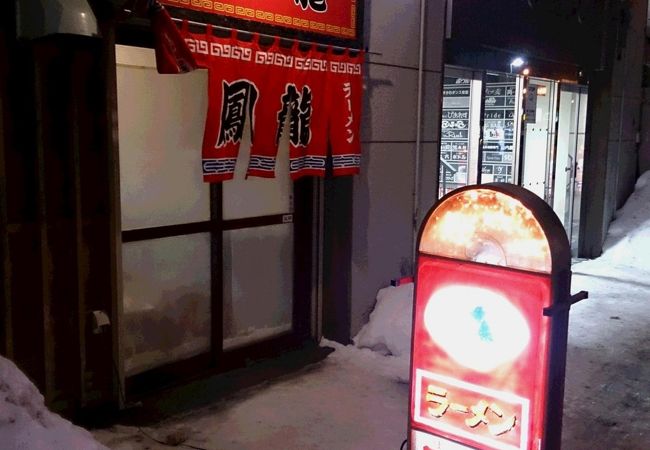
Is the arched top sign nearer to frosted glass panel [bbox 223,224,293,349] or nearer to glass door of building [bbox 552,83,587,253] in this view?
frosted glass panel [bbox 223,224,293,349]

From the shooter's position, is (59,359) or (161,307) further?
(161,307)

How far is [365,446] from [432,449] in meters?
1.50

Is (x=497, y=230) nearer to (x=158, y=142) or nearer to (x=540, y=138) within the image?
(x=158, y=142)

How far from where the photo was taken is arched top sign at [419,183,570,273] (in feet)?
11.6

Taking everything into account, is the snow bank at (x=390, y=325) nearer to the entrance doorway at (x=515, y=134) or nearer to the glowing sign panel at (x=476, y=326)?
the entrance doorway at (x=515, y=134)

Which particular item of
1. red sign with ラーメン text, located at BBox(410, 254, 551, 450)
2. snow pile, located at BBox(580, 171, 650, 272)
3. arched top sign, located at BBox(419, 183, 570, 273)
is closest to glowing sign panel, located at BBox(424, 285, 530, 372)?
red sign with ラーメン text, located at BBox(410, 254, 551, 450)

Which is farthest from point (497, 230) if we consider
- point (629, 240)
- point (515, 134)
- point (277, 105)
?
point (629, 240)

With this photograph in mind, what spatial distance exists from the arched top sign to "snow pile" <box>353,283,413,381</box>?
332 centimetres

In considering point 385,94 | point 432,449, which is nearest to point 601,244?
point 385,94

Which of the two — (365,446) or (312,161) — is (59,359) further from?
(312,161)

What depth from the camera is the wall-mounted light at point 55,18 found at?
178 inches

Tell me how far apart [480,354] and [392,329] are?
146 inches

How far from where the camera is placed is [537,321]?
3.58 m

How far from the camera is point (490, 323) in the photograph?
377 centimetres
